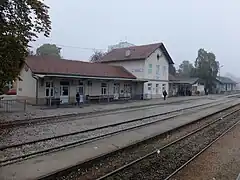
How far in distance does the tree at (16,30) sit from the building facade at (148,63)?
956 inches

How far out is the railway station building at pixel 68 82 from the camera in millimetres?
27516

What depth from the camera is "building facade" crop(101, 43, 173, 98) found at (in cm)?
4241

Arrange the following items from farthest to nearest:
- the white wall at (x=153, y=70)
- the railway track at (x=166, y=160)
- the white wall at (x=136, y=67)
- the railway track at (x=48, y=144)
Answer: the white wall at (x=153, y=70) → the white wall at (x=136, y=67) → the railway track at (x=48, y=144) → the railway track at (x=166, y=160)

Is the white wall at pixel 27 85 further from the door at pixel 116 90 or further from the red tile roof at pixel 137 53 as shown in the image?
the red tile roof at pixel 137 53

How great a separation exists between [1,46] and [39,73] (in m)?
12.4

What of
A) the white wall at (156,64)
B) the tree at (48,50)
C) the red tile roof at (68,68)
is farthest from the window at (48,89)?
the tree at (48,50)

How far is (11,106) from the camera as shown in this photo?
2439 centimetres

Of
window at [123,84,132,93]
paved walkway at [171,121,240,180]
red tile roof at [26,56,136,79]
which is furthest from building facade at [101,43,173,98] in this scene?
paved walkway at [171,121,240,180]

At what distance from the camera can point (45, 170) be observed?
23.6ft

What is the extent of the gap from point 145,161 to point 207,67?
65676 mm

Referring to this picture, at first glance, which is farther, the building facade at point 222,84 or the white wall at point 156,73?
the building facade at point 222,84

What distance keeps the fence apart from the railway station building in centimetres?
170

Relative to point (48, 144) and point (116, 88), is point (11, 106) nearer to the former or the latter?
point (48, 144)

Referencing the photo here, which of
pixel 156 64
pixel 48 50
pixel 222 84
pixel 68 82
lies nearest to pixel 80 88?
pixel 68 82
